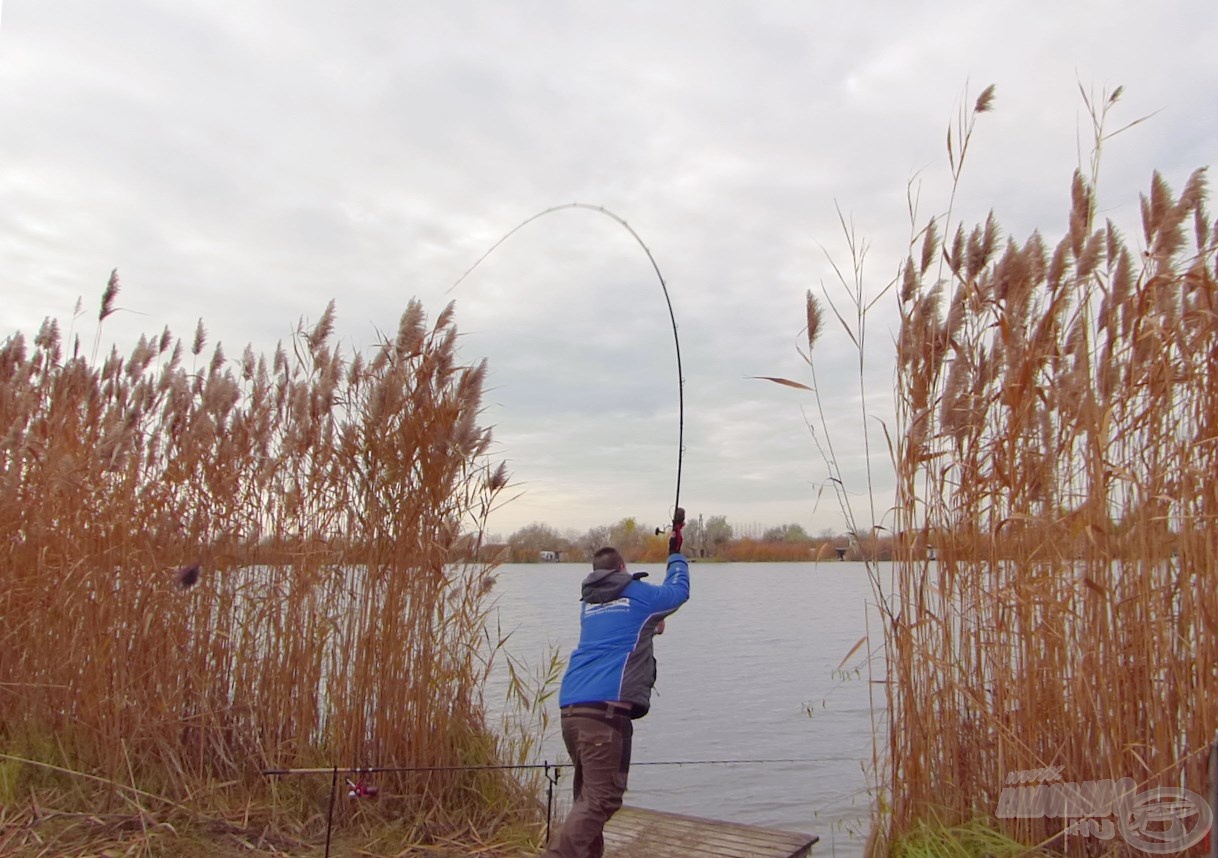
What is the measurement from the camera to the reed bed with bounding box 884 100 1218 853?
131 inches

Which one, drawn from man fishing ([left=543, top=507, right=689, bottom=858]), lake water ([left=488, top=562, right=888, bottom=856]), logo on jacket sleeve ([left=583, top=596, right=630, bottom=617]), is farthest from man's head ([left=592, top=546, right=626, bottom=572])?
lake water ([left=488, top=562, right=888, bottom=856])

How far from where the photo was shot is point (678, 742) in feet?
37.1

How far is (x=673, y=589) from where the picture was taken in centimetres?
449

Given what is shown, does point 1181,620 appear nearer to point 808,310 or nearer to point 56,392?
point 808,310

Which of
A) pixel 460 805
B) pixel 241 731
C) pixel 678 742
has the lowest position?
pixel 678 742

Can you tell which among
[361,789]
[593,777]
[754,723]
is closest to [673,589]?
[593,777]

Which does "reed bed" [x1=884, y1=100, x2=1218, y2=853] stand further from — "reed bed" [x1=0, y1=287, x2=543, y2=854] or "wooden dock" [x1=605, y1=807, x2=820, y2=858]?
A: "reed bed" [x1=0, y1=287, x2=543, y2=854]

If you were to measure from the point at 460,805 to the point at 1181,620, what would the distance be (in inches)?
134

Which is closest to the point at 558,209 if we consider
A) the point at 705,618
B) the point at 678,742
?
the point at 678,742

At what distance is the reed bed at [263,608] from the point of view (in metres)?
4.69

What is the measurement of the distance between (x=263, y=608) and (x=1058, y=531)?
3.87 meters

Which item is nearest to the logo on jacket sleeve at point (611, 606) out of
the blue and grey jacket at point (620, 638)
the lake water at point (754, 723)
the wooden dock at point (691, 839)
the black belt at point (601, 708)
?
the blue and grey jacket at point (620, 638)

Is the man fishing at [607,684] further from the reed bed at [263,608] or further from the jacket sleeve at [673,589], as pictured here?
the reed bed at [263,608]

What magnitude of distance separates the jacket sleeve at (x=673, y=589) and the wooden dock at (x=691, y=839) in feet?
4.70
